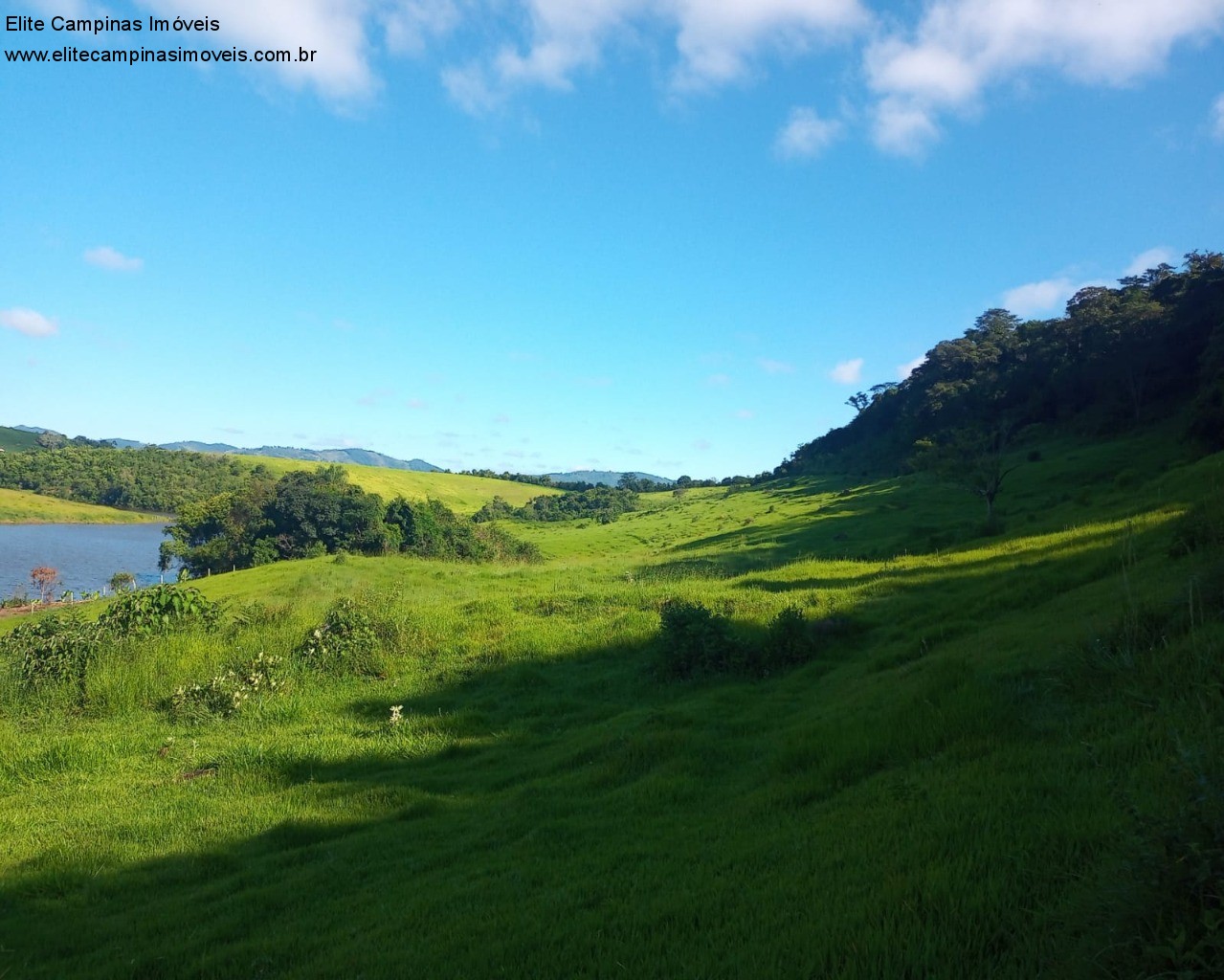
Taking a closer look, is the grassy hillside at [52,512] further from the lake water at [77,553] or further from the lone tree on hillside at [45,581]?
the lone tree on hillside at [45,581]

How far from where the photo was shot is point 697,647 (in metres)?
14.6

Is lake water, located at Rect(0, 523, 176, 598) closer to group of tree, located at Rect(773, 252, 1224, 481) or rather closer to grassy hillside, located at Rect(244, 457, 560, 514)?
grassy hillside, located at Rect(244, 457, 560, 514)

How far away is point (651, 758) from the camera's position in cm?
898

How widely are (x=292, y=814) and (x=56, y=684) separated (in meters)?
10.4

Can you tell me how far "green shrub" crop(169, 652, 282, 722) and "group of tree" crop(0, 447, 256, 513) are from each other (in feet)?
399

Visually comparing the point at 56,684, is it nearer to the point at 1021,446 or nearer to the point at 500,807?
the point at 500,807

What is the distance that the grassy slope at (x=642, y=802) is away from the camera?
13.3ft

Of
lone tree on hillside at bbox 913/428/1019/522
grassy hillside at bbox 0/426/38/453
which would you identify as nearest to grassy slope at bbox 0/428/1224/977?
lone tree on hillside at bbox 913/428/1019/522

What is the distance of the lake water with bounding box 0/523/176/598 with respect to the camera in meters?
67.8

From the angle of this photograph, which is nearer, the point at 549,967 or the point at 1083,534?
the point at 549,967

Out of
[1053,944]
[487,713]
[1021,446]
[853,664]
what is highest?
[1021,446]

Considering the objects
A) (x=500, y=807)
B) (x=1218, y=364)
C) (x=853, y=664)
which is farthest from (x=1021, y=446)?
(x=500, y=807)

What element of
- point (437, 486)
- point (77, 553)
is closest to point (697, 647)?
point (77, 553)

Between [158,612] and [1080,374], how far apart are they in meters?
60.7
